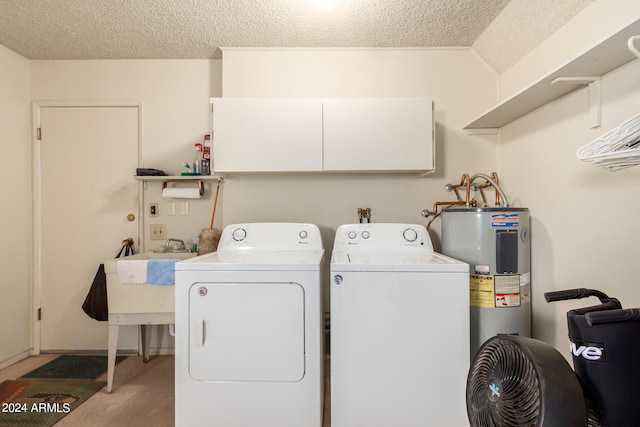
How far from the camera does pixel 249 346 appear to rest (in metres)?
1.34

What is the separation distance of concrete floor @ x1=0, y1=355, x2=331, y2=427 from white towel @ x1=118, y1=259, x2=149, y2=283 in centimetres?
76

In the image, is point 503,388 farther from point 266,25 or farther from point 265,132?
point 266,25

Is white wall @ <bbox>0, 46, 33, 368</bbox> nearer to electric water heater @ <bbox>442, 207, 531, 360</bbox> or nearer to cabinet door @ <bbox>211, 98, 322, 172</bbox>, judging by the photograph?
cabinet door @ <bbox>211, 98, 322, 172</bbox>

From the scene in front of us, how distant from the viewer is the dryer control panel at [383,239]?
5.92ft

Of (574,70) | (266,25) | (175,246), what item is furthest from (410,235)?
(175,246)

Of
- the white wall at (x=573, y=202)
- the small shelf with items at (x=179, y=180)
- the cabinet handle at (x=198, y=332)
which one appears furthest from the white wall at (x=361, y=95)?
the cabinet handle at (x=198, y=332)

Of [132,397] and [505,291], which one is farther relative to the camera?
[132,397]

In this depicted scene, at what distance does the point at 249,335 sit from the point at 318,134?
1.29 metres

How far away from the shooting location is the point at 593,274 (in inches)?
52.4

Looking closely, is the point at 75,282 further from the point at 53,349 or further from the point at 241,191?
the point at 241,191

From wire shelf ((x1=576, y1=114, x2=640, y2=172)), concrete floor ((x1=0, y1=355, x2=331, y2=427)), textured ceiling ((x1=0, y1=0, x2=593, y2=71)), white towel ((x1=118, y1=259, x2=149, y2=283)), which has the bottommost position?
concrete floor ((x1=0, y1=355, x2=331, y2=427))

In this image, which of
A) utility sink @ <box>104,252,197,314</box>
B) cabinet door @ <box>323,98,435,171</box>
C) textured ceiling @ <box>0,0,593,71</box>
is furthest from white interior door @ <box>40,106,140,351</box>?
cabinet door @ <box>323,98,435,171</box>

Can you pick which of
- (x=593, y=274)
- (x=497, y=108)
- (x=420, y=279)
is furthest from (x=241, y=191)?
(x=593, y=274)

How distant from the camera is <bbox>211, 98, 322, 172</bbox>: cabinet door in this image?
188 cm
